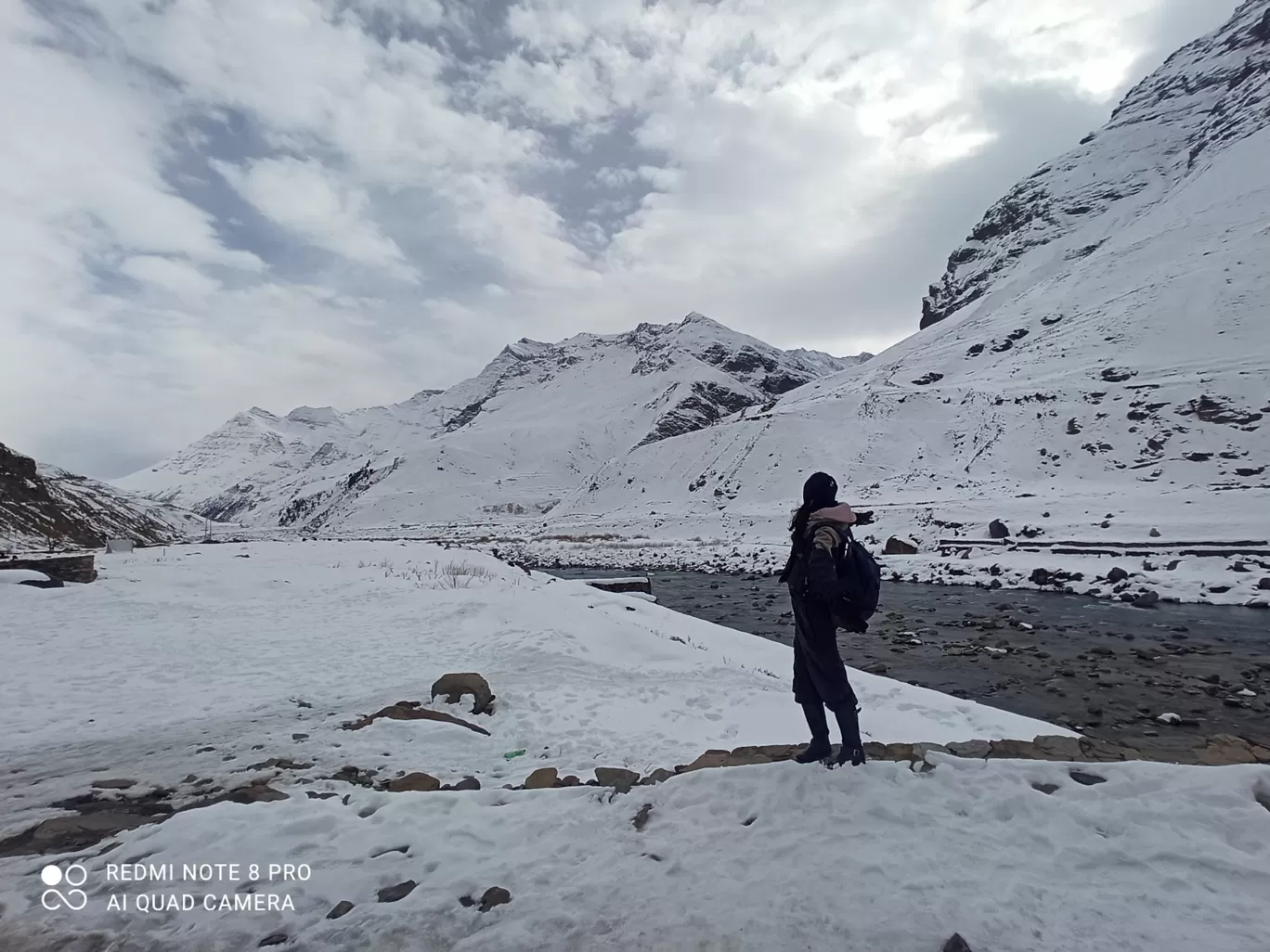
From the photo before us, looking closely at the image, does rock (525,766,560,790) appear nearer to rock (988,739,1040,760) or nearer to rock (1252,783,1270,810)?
rock (988,739,1040,760)

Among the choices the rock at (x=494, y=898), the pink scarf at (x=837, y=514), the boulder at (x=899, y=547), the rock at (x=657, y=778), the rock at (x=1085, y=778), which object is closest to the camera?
the rock at (x=494, y=898)

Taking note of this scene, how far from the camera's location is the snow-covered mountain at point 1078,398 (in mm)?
31688

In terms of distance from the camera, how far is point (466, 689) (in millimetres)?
7766

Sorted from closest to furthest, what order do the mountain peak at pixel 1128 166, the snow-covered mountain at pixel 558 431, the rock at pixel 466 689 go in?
the rock at pixel 466 689
the mountain peak at pixel 1128 166
the snow-covered mountain at pixel 558 431

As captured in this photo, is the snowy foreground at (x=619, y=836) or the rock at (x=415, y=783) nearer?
the snowy foreground at (x=619, y=836)

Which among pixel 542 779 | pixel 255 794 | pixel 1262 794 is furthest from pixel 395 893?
pixel 1262 794

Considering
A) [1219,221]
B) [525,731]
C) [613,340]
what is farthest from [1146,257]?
[613,340]

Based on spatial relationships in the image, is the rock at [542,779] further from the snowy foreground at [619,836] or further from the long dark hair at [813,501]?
the long dark hair at [813,501]

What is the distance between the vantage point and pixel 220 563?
20375 mm


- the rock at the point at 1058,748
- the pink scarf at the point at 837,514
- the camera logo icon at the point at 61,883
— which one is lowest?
the camera logo icon at the point at 61,883

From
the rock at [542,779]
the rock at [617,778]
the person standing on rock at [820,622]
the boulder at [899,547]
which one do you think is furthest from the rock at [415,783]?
the boulder at [899,547]

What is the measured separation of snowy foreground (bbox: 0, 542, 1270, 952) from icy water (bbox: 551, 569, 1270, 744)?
8.42 feet

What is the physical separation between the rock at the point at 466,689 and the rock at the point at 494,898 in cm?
429

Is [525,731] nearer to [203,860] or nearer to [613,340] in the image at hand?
[203,860]
